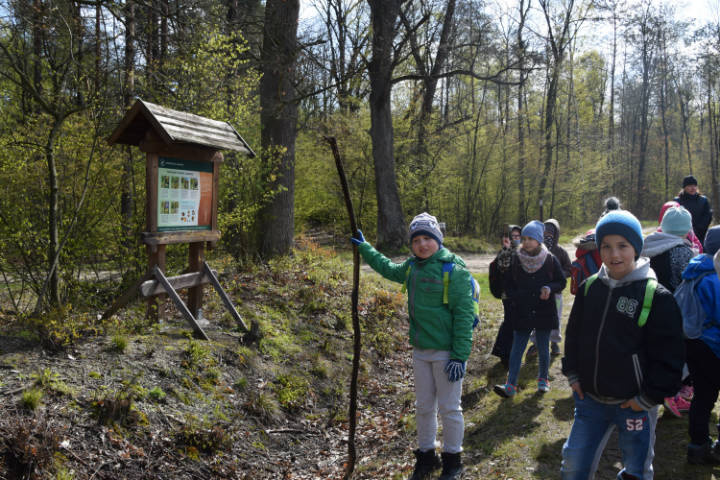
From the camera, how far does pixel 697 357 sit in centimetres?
358

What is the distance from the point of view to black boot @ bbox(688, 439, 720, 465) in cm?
356

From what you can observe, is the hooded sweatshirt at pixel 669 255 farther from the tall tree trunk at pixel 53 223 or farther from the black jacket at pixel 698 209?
the tall tree trunk at pixel 53 223

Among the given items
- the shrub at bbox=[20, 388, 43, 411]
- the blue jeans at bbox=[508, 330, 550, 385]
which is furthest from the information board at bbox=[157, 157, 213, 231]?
the blue jeans at bbox=[508, 330, 550, 385]

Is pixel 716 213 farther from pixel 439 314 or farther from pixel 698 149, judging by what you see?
pixel 439 314

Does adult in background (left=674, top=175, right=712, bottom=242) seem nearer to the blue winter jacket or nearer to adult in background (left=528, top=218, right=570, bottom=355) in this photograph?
adult in background (left=528, top=218, right=570, bottom=355)

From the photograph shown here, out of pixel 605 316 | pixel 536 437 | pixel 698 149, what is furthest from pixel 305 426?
pixel 698 149

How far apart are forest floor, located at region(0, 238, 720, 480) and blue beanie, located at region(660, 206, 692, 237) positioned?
5.61ft

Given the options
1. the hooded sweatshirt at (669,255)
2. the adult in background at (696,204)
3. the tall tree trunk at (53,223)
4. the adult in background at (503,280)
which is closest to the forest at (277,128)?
the tall tree trunk at (53,223)

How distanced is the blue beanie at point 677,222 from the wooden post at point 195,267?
539 cm

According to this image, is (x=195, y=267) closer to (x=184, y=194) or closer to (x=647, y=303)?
(x=184, y=194)

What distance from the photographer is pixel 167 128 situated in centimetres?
555

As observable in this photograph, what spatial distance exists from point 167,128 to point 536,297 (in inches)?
179

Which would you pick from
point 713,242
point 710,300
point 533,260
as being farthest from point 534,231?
point 710,300

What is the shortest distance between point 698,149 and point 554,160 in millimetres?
22297
